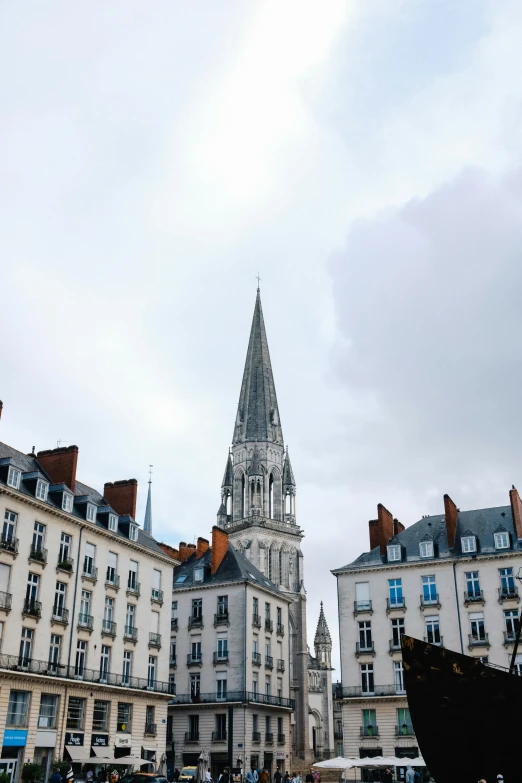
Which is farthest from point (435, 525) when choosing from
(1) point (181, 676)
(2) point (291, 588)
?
(2) point (291, 588)

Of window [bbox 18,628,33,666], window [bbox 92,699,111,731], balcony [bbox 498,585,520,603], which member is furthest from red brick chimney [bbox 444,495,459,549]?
window [bbox 18,628,33,666]

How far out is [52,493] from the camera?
135 feet

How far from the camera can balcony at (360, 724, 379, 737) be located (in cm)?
4728

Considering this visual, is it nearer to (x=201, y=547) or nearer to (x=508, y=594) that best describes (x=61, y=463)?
(x=201, y=547)

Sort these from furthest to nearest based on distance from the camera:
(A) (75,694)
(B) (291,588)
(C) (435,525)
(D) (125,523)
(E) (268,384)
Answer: (E) (268,384), (B) (291,588), (C) (435,525), (D) (125,523), (A) (75,694)

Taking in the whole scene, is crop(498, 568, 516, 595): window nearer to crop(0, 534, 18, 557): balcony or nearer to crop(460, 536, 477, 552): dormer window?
crop(460, 536, 477, 552): dormer window

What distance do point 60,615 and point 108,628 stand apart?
4202mm

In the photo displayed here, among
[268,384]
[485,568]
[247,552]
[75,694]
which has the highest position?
[268,384]

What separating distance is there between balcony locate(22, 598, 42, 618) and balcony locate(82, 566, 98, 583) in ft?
13.1

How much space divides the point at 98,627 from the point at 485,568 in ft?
76.1

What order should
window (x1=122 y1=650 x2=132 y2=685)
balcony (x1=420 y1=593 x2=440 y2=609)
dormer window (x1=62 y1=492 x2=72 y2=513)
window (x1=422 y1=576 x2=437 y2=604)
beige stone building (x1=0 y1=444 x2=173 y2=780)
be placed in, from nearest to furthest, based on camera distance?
beige stone building (x1=0 y1=444 x2=173 y2=780), dormer window (x1=62 y1=492 x2=72 y2=513), window (x1=122 y1=650 x2=132 y2=685), balcony (x1=420 y1=593 x2=440 y2=609), window (x1=422 y1=576 x2=437 y2=604)

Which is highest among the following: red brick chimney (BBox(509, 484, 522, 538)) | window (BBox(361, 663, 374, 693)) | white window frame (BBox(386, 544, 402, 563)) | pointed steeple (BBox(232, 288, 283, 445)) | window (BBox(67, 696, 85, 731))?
pointed steeple (BBox(232, 288, 283, 445))

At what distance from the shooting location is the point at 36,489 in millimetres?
39188

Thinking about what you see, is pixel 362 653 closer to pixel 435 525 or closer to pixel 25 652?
pixel 435 525
